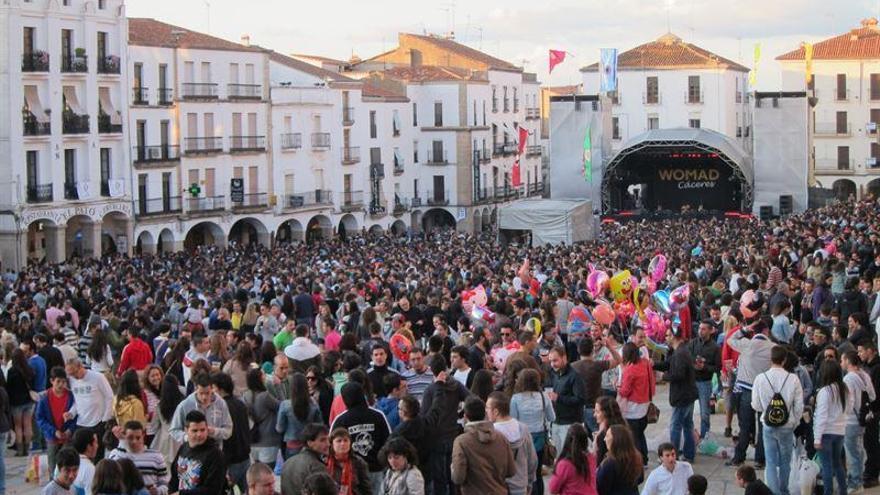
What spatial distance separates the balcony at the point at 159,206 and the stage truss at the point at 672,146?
592 inches

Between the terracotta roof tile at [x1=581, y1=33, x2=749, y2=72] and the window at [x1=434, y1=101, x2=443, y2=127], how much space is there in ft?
30.4

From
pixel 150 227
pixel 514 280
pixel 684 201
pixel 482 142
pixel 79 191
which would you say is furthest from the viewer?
pixel 482 142

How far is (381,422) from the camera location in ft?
38.6

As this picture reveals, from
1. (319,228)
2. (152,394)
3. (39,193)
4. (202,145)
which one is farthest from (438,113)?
(152,394)

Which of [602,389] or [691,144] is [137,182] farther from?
[602,389]

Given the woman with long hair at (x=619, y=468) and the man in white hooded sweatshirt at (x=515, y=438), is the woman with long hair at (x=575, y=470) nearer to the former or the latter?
the woman with long hair at (x=619, y=468)

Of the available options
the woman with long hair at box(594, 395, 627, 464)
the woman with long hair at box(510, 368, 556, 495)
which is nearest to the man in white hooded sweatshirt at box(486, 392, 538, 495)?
the woman with long hair at box(594, 395, 627, 464)

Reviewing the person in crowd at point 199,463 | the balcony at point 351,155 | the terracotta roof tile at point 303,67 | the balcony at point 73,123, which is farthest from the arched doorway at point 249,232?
the person in crowd at point 199,463

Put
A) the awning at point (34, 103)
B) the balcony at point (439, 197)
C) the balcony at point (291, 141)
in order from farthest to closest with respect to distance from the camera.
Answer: the balcony at point (439, 197) < the balcony at point (291, 141) < the awning at point (34, 103)

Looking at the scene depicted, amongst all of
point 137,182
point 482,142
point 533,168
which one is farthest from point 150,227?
point 533,168

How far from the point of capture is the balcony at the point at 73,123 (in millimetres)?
50688

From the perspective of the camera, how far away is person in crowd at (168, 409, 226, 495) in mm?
10883

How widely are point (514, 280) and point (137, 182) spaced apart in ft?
101

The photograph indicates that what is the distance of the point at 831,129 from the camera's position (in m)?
82.1
